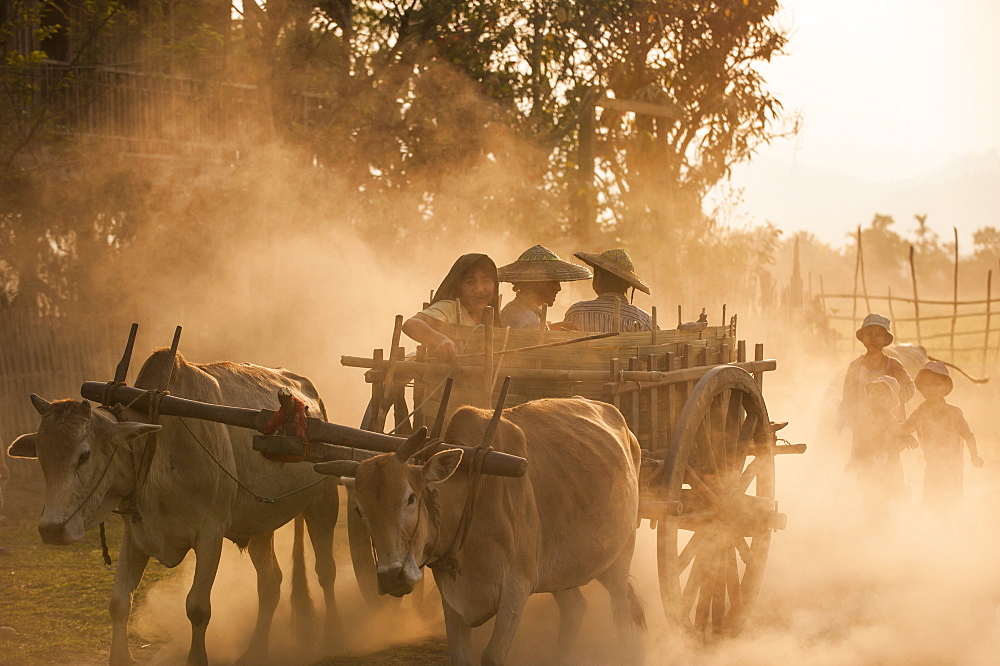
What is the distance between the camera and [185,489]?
231 inches

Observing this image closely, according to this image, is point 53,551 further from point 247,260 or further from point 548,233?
point 548,233

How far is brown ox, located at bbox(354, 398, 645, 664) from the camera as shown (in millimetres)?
4449

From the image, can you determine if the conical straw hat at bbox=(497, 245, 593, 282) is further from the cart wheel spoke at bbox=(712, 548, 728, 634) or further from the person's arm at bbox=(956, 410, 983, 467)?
the person's arm at bbox=(956, 410, 983, 467)

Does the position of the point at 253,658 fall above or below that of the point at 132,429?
below

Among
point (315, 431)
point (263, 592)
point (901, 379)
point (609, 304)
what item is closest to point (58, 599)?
point (263, 592)

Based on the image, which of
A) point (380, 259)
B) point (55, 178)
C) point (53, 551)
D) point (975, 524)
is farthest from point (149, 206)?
point (975, 524)

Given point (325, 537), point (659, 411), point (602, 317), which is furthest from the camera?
point (602, 317)

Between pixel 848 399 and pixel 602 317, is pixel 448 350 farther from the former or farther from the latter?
pixel 848 399

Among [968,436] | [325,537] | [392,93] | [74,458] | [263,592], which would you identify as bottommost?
[263,592]

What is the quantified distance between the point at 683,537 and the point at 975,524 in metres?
2.87

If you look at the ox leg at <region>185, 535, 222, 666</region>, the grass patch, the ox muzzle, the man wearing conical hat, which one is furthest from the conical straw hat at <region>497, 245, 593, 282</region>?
the ox muzzle

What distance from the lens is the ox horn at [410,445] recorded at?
4469 mm

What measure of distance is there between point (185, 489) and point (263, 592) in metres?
1.22

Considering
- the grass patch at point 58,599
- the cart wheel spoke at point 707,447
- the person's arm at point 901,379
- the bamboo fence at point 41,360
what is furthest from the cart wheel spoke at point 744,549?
the bamboo fence at point 41,360
